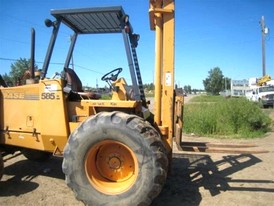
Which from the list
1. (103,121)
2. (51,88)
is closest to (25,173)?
(51,88)

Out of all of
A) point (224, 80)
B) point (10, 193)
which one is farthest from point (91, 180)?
point (224, 80)

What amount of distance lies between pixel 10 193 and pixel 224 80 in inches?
3963

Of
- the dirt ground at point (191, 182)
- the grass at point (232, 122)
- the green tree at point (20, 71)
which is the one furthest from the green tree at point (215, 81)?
the dirt ground at point (191, 182)

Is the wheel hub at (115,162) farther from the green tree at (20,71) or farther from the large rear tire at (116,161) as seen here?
the green tree at (20,71)

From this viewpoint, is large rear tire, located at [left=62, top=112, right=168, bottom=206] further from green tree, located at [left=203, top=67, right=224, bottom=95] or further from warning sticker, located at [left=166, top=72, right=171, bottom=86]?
green tree, located at [left=203, top=67, right=224, bottom=95]

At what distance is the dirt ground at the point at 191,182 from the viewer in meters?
4.89

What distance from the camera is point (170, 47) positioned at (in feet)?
16.4

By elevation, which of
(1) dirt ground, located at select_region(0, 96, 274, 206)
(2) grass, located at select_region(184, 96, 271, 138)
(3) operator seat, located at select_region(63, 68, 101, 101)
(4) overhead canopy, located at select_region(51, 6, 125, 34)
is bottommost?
(1) dirt ground, located at select_region(0, 96, 274, 206)

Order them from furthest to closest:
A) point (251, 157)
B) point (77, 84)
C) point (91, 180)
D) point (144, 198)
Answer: point (251, 157)
point (77, 84)
point (91, 180)
point (144, 198)

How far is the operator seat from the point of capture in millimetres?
5199

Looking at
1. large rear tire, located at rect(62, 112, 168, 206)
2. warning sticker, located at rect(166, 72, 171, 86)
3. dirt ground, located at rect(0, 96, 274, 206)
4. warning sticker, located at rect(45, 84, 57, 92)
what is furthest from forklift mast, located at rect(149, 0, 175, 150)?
warning sticker, located at rect(45, 84, 57, 92)

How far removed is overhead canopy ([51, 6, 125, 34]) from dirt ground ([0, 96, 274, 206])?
9.49 feet

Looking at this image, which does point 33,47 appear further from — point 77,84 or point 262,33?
point 262,33

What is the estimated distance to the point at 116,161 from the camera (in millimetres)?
4633
